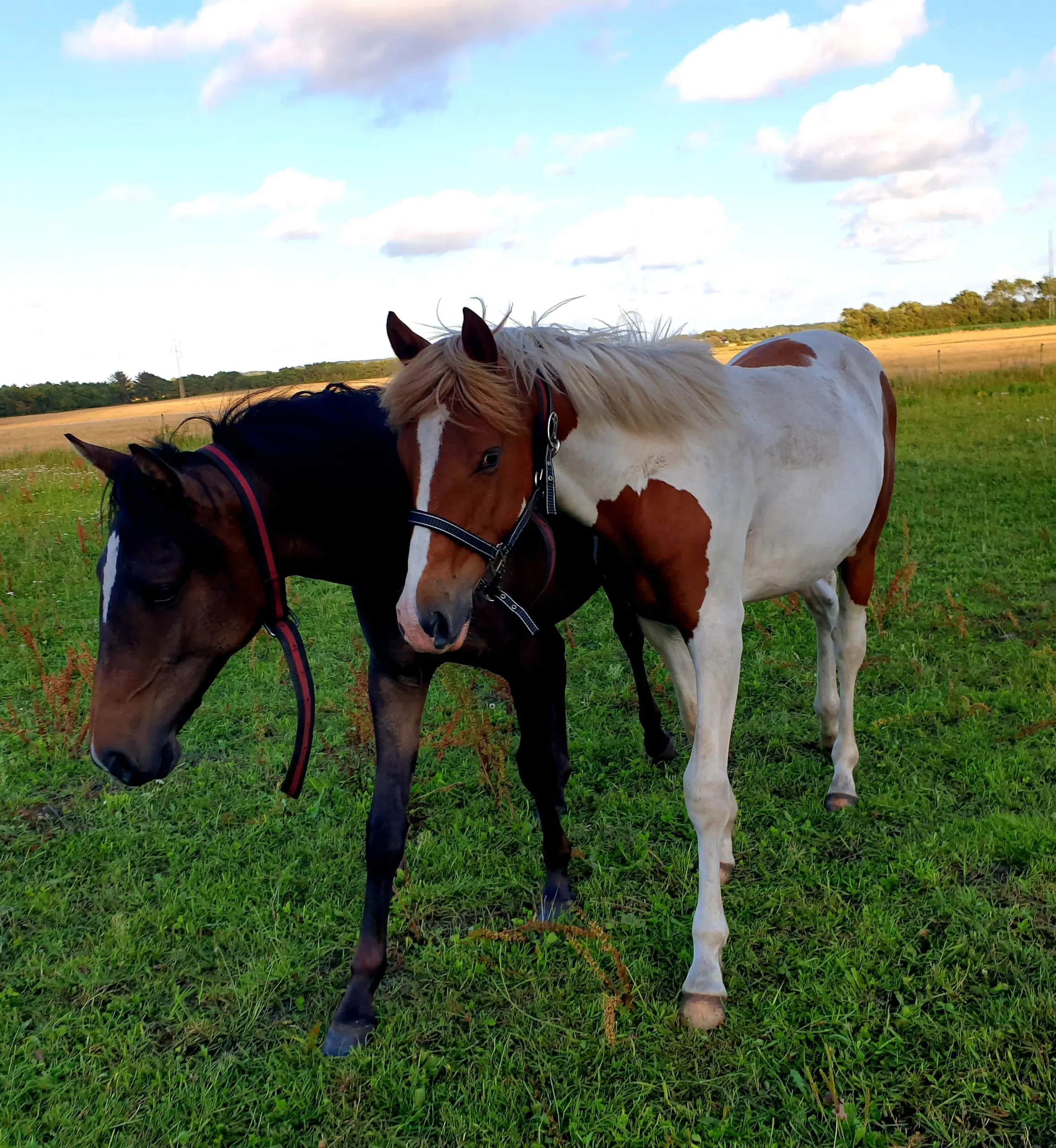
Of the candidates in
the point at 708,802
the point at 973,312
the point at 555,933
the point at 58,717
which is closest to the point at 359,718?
the point at 555,933

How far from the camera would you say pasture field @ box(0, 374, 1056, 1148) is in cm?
219

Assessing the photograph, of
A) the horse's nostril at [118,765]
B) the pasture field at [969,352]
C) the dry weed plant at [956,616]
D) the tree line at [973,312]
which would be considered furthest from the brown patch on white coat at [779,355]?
the tree line at [973,312]

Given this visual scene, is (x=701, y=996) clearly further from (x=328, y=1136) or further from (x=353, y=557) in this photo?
(x=353, y=557)

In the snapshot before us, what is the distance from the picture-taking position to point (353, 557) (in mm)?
2613

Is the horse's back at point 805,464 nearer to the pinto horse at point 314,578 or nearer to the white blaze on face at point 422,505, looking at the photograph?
the pinto horse at point 314,578

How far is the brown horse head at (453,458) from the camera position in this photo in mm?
2070

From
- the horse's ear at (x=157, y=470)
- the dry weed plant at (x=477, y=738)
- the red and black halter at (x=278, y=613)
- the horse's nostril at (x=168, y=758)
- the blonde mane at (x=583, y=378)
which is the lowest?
the dry weed plant at (x=477, y=738)

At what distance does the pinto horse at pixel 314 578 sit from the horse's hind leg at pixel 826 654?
1.60 m

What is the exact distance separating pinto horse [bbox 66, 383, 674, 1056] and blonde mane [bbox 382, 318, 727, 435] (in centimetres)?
46

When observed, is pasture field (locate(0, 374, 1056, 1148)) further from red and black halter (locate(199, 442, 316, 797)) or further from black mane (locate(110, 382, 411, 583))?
black mane (locate(110, 382, 411, 583))

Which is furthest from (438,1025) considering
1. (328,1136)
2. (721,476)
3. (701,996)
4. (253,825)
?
(721,476)

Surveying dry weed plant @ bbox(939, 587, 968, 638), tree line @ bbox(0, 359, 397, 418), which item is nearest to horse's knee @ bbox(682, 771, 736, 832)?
dry weed plant @ bbox(939, 587, 968, 638)

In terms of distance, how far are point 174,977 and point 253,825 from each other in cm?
98

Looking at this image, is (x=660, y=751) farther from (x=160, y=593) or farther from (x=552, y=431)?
(x=160, y=593)
